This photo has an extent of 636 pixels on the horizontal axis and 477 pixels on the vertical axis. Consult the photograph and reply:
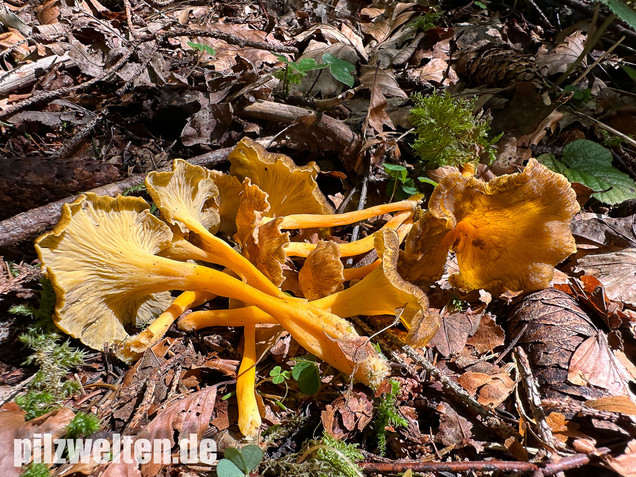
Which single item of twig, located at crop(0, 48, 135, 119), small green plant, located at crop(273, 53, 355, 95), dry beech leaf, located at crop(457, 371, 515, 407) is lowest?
dry beech leaf, located at crop(457, 371, 515, 407)

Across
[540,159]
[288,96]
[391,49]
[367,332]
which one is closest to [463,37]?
[391,49]

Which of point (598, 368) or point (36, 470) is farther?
point (598, 368)

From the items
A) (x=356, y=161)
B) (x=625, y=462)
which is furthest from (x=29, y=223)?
(x=625, y=462)

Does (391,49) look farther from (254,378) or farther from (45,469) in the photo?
(45,469)

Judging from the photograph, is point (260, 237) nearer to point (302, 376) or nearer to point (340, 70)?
point (302, 376)

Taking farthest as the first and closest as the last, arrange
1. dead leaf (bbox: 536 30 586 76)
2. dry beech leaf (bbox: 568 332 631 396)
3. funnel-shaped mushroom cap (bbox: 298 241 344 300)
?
1. dead leaf (bbox: 536 30 586 76)
2. funnel-shaped mushroom cap (bbox: 298 241 344 300)
3. dry beech leaf (bbox: 568 332 631 396)

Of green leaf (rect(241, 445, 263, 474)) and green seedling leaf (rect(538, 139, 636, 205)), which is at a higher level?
green seedling leaf (rect(538, 139, 636, 205))

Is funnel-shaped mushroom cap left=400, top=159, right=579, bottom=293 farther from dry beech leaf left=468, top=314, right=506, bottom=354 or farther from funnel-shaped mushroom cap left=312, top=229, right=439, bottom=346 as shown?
funnel-shaped mushroom cap left=312, top=229, right=439, bottom=346

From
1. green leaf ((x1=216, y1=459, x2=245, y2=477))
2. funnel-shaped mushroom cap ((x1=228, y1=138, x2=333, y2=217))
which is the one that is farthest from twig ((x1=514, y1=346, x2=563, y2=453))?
funnel-shaped mushroom cap ((x1=228, y1=138, x2=333, y2=217))
